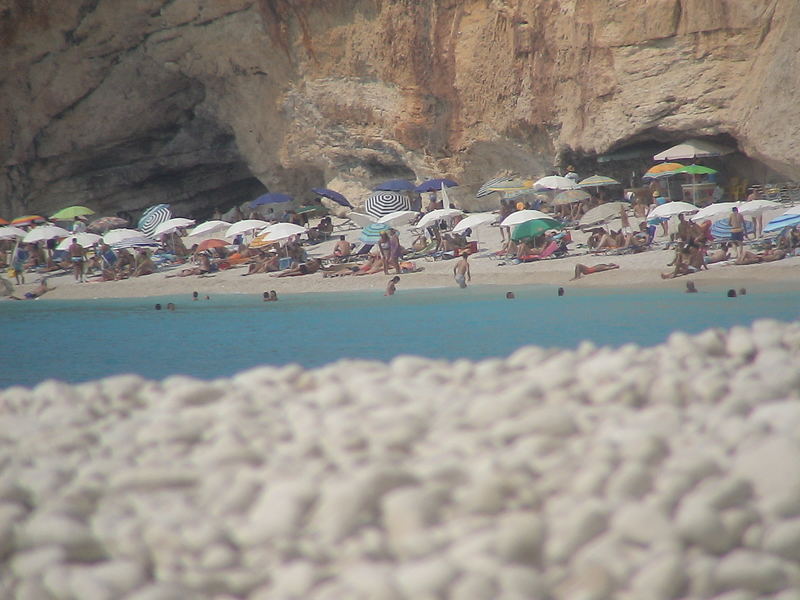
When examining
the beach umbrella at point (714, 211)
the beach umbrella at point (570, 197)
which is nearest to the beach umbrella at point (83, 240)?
the beach umbrella at point (570, 197)

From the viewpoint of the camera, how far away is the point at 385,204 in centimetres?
2623

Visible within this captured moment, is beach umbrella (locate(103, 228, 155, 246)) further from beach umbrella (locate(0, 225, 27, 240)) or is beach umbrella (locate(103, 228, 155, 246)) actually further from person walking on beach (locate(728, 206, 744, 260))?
person walking on beach (locate(728, 206, 744, 260))

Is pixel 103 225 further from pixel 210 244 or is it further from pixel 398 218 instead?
pixel 398 218

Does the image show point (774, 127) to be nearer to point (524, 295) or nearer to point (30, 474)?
point (524, 295)

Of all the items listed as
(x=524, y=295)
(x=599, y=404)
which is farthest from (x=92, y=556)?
(x=524, y=295)

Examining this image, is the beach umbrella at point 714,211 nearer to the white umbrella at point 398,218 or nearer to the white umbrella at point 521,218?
the white umbrella at point 521,218

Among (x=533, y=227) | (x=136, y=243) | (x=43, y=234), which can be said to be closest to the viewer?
(x=533, y=227)

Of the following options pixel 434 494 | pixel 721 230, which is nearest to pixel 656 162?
pixel 721 230

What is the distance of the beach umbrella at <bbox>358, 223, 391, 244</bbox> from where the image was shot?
75.8 feet

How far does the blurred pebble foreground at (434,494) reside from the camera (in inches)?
144

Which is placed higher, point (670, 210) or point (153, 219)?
point (153, 219)

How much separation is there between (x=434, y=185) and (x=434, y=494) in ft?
77.8

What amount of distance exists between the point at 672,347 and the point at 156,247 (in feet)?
76.7

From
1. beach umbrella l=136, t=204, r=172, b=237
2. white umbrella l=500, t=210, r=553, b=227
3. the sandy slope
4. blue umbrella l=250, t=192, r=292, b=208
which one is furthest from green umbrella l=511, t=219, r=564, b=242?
beach umbrella l=136, t=204, r=172, b=237
